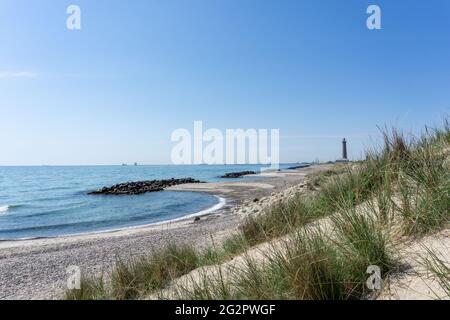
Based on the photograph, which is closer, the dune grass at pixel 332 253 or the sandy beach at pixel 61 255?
the dune grass at pixel 332 253

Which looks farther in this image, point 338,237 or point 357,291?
point 338,237

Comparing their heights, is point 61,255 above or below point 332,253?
below

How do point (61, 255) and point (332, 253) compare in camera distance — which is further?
point (61, 255)

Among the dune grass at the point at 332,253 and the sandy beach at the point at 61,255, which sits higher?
the dune grass at the point at 332,253

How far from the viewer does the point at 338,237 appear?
12.4 ft

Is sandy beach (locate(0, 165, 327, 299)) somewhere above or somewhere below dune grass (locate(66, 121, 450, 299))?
below

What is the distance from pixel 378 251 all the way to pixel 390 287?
40 centimetres
